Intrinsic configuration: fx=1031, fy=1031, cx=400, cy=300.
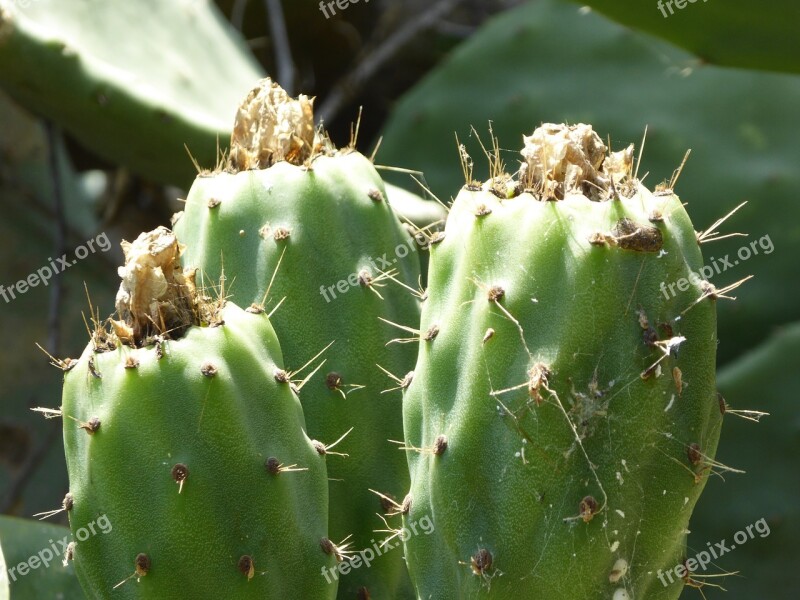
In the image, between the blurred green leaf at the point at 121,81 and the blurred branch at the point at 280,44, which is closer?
the blurred green leaf at the point at 121,81

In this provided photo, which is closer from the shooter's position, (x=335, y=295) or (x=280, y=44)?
(x=335, y=295)

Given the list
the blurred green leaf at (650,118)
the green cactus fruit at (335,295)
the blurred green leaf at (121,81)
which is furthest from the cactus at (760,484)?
the blurred green leaf at (121,81)

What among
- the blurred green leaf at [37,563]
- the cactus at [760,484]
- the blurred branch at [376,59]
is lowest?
the cactus at [760,484]

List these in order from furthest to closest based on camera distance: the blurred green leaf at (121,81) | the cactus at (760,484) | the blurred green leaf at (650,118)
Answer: the blurred green leaf at (650,118) < the cactus at (760,484) < the blurred green leaf at (121,81)

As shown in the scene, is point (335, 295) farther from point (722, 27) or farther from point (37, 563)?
point (722, 27)

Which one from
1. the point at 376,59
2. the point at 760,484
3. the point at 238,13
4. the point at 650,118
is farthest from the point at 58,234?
the point at 760,484

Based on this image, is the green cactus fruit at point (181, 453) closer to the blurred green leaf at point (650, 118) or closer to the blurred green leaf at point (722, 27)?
the blurred green leaf at point (722, 27)

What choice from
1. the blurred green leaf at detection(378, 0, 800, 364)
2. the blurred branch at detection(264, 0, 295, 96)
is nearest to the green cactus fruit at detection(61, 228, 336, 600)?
the blurred green leaf at detection(378, 0, 800, 364)

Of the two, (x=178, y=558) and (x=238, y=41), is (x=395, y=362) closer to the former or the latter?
(x=178, y=558)

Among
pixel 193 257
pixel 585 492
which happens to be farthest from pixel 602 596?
pixel 193 257
